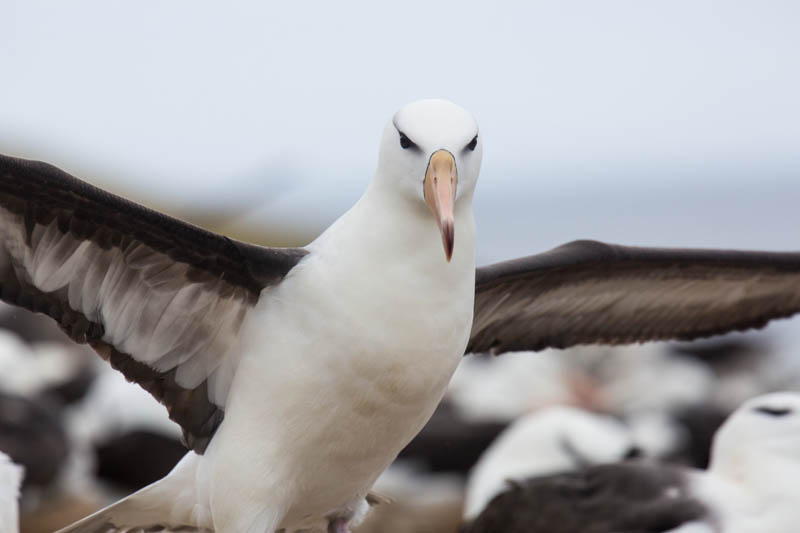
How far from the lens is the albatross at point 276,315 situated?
12.5 feet

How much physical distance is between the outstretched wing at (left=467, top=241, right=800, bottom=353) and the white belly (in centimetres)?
75

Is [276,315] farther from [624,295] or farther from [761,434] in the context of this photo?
[761,434]

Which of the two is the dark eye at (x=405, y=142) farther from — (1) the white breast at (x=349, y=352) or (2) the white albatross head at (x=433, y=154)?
(1) the white breast at (x=349, y=352)

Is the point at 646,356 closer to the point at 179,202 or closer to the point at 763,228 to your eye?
the point at 179,202

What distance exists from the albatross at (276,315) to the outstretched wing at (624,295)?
781 millimetres

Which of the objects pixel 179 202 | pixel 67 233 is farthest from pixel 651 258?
pixel 179 202

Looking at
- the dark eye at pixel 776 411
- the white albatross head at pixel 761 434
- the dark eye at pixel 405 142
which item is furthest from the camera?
the dark eye at pixel 776 411

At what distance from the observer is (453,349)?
→ 12.9 ft

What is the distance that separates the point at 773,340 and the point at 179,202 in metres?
13.2

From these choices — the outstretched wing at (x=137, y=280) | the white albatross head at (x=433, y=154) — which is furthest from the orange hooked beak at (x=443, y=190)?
the outstretched wing at (x=137, y=280)

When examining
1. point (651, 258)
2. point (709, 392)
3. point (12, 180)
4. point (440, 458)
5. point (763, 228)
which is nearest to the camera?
point (12, 180)

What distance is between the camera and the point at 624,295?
17.4 feet

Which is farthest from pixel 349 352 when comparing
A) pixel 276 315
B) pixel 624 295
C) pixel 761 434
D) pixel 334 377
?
pixel 761 434

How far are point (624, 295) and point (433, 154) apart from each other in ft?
6.17
